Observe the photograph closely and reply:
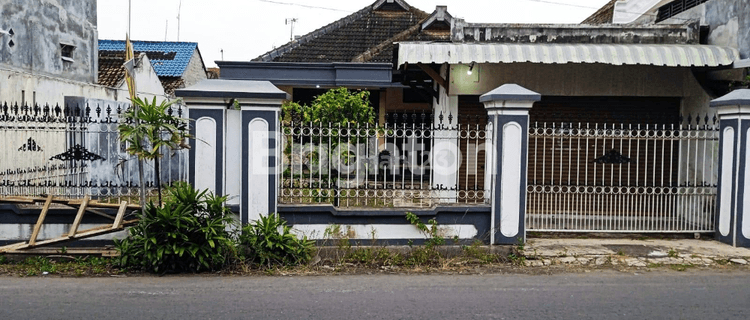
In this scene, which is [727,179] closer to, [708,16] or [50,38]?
[708,16]

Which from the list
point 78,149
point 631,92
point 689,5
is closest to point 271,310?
point 78,149

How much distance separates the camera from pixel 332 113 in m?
8.56

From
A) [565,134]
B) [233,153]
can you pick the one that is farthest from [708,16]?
[233,153]

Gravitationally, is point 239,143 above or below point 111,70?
below

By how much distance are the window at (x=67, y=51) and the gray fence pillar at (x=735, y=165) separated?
487 inches

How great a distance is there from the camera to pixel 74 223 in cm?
684

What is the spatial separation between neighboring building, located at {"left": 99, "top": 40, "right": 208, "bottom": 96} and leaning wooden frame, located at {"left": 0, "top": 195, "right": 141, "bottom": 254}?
15521 millimetres

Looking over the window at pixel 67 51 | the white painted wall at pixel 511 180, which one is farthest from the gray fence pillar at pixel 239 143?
the window at pixel 67 51

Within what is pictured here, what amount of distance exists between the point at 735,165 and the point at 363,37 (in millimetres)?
12711

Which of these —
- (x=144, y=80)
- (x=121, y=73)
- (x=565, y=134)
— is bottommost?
(x=565, y=134)

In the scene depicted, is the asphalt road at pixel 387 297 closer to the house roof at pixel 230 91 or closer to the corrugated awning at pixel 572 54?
the house roof at pixel 230 91

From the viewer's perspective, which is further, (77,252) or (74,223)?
(77,252)

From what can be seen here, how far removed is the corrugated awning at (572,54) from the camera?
342 inches

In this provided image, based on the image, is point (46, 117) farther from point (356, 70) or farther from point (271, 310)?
point (356, 70)
